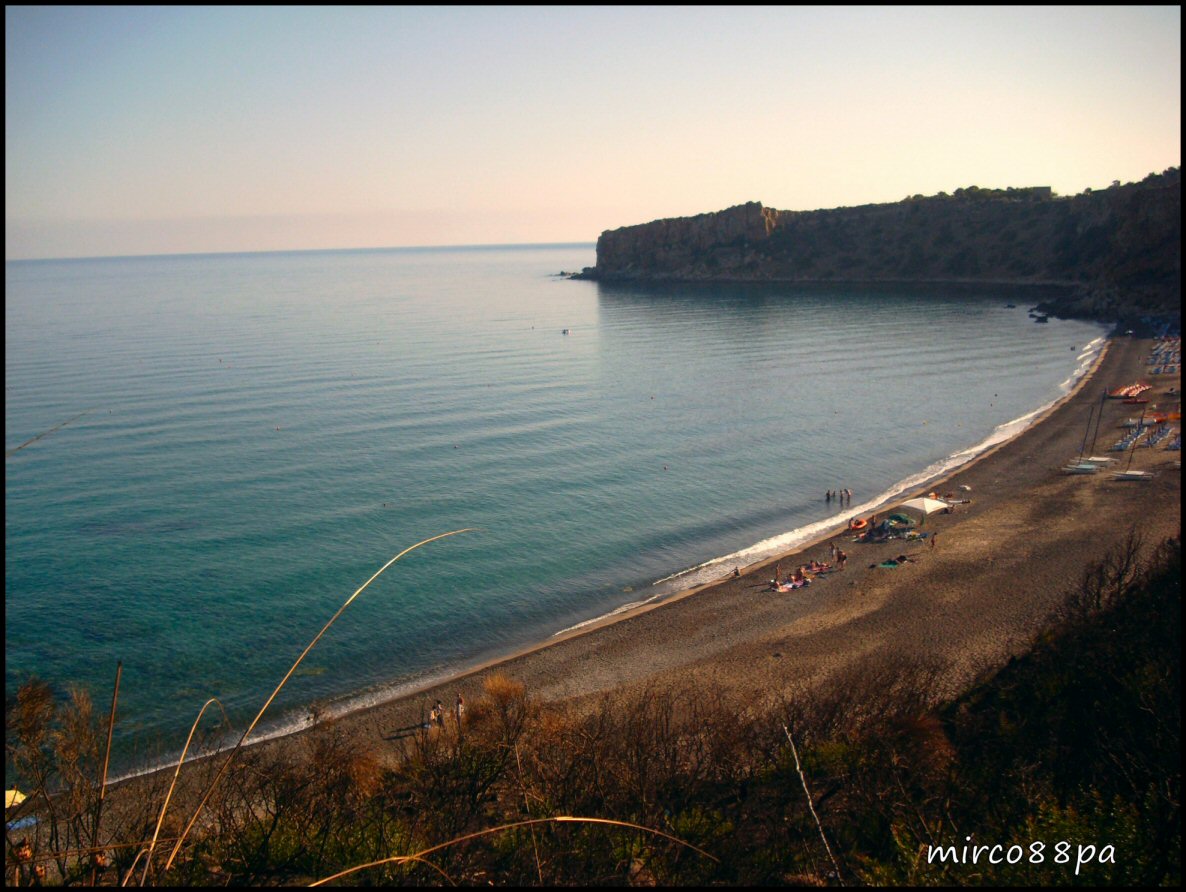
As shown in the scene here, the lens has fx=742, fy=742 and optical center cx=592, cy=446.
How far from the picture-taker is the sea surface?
24.3 metres

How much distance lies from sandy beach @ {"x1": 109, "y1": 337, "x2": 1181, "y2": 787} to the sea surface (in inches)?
66.7

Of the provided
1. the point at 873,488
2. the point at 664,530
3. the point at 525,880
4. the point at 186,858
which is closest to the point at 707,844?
the point at 525,880

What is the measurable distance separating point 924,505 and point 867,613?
9474 millimetres

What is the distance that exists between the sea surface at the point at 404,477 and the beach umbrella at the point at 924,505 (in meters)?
3.25

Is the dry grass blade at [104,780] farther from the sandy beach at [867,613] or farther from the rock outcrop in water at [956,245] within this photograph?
the rock outcrop in water at [956,245]

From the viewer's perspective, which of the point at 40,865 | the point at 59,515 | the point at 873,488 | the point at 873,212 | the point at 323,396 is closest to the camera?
the point at 40,865

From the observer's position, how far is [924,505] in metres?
32.9

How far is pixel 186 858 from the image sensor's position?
8438 mm

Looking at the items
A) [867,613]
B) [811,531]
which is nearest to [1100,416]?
[811,531]

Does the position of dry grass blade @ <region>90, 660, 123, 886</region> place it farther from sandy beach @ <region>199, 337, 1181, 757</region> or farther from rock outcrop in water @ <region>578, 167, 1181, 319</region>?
rock outcrop in water @ <region>578, 167, 1181, 319</region>

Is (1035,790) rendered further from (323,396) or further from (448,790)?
(323,396)

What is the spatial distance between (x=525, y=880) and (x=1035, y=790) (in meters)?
7.61

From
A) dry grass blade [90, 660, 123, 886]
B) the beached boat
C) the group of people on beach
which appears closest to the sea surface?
the group of people on beach

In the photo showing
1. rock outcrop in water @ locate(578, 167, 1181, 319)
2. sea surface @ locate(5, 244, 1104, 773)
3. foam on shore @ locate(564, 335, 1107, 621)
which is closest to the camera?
sea surface @ locate(5, 244, 1104, 773)
